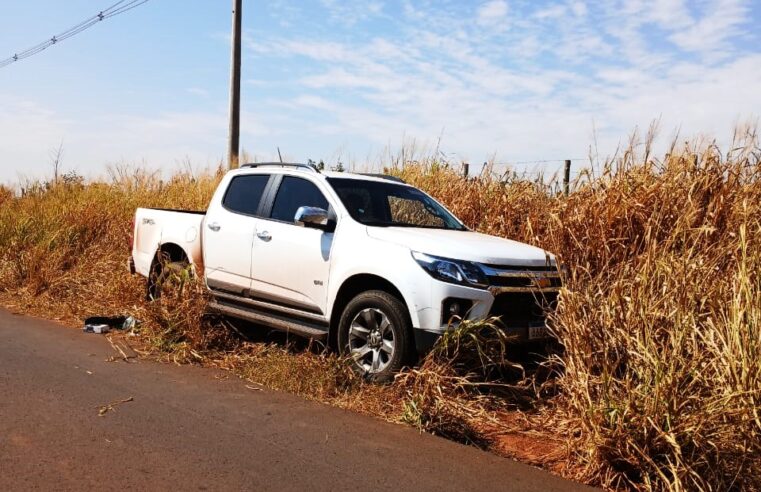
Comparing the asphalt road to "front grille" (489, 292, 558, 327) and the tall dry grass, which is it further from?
"front grille" (489, 292, 558, 327)

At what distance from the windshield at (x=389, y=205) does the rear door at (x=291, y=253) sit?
27cm

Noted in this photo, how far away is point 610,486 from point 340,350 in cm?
272

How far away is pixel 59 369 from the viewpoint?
6207mm

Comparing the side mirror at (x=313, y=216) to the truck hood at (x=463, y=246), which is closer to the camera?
the truck hood at (x=463, y=246)

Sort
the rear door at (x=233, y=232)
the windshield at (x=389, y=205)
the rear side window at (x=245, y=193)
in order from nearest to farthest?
the windshield at (x=389, y=205) → the rear door at (x=233, y=232) → the rear side window at (x=245, y=193)

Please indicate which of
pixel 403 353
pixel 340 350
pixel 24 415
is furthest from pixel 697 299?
pixel 24 415

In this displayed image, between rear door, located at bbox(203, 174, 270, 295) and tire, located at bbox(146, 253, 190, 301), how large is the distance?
1.23 feet

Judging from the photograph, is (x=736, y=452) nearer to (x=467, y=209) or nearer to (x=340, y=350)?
(x=340, y=350)

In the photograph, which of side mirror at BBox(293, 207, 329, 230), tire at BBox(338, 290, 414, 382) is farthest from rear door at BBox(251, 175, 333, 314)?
tire at BBox(338, 290, 414, 382)

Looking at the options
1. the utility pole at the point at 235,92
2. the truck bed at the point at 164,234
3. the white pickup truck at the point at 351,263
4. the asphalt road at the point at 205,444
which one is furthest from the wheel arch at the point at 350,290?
the utility pole at the point at 235,92

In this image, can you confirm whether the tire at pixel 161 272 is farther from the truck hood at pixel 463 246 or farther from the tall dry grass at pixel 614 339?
the truck hood at pixel 463 246

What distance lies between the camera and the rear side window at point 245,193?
757 centimetres

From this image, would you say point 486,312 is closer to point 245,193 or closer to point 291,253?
point 291,253

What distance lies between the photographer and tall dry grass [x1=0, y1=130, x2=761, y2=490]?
3920 millimetres
